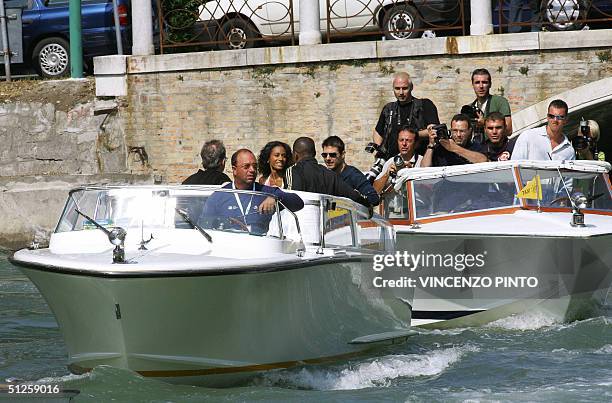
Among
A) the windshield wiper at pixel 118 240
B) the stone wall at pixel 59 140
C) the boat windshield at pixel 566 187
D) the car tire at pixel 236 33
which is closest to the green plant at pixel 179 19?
the car tire at pixel 236 33

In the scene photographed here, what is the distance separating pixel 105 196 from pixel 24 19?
494 inches

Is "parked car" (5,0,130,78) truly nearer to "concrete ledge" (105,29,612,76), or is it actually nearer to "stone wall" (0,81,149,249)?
"stone wall" (0,81,149,249)

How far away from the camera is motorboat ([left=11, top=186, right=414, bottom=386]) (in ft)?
25.8

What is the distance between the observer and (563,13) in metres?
17.8

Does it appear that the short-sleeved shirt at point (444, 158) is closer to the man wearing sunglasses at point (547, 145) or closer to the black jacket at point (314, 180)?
the man wearing sunglasses at point (547, 145)

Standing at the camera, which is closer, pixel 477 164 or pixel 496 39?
pixel 477 164

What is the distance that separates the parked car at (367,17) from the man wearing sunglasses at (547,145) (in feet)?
18.9

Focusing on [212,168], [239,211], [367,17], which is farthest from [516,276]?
[367,17]

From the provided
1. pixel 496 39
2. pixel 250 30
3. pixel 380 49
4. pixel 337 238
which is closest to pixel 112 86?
pixel 250 30

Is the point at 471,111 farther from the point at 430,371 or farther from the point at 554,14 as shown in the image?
the point at 554,14

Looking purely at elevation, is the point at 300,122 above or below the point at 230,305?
above

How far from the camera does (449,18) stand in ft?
61.7

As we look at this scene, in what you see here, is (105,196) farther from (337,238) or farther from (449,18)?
(449,18)

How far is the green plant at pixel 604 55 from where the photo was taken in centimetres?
1742
